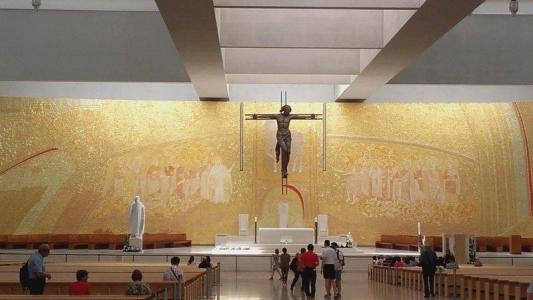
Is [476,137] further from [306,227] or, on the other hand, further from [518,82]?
[306,227]

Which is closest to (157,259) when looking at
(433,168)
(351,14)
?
(351,14)

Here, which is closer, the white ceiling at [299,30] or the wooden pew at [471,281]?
the wooden pew at [471,281]

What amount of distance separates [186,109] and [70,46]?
537 centimetres

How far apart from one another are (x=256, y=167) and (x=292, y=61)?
22.8ft

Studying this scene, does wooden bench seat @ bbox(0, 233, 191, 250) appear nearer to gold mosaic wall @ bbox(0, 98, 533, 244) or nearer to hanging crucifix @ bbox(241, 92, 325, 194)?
gold mosaic wall @ bbox(0, 98, 533, 244)

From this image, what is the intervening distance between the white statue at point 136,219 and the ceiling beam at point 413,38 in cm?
838

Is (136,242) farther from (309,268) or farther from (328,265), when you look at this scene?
(328,265)

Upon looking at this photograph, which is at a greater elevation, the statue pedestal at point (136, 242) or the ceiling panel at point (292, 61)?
the ceiling panel at point (292, 61)

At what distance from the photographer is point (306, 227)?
3100 centimetres

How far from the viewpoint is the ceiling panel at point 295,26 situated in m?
20.8

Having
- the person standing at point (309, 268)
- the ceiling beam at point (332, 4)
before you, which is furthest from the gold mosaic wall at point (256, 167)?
the person standing at point (309, 268)

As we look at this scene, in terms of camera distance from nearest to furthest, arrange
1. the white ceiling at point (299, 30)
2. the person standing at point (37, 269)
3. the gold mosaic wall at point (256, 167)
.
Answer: the person standing at point (37, 269)
the white ceiling at point (299, 30)
the gold mosaic wall at point (256, 167)

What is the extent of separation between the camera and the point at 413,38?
20516mm

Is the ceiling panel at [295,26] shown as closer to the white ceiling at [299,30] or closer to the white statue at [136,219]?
the white ceiling at [299,30]
